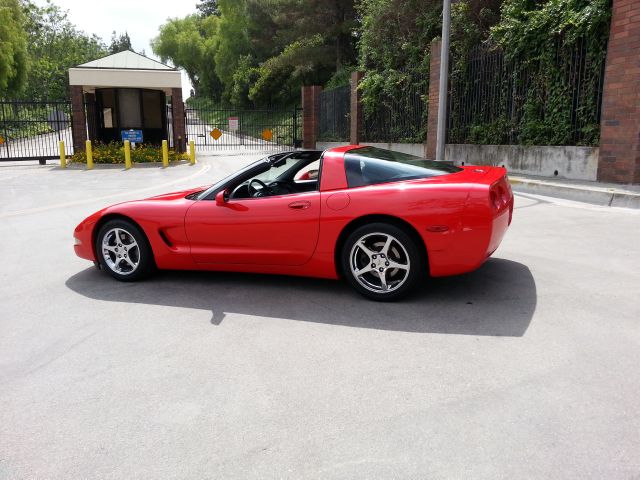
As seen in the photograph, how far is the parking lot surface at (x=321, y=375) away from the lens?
2498 mm

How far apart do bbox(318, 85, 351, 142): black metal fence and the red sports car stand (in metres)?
19.5

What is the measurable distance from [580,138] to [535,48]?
93.2 inches

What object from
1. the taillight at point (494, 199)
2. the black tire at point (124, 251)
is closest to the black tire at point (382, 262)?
the taillight at point (494, 199)

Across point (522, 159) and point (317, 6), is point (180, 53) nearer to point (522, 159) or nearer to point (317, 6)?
point (317, 6)

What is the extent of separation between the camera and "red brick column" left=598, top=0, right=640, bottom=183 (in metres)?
10.1

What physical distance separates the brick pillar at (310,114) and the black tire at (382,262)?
24.7m

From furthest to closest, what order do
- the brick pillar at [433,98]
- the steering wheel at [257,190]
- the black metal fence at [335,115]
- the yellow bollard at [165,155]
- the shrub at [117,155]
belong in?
1. the black metal fence at [335,115]
2. the shrub at [117,155]
3. the yellow bollard at [165,155]
4. the brick pillar at [433,98]
5. the steering wheel at [257,190]

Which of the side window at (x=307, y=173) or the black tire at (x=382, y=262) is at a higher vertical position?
the side window at (x=307, y=173)

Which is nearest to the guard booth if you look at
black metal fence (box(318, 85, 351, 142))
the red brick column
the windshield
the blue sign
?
the blue sign

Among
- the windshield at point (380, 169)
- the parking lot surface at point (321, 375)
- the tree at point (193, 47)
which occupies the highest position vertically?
the tree at point (193, 47)

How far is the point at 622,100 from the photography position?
10398 mm

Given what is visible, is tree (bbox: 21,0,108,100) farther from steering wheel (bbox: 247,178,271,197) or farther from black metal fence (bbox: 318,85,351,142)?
steering wheel (bbox: 247,178,271,197)

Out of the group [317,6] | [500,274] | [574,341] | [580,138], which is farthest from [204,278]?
[317,6]

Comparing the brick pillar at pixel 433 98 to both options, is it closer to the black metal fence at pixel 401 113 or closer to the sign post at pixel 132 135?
the black metal fence at pixel 401 113
